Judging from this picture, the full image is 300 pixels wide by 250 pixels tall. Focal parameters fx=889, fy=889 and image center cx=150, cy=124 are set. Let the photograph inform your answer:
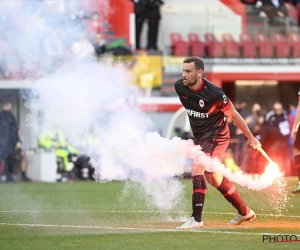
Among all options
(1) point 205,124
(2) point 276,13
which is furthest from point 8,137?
(1) point 205,124

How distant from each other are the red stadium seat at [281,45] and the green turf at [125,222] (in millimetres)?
11078

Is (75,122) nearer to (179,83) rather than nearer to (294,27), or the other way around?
(179,83)

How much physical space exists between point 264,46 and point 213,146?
59.0 ft

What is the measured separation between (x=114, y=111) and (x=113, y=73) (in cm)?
82

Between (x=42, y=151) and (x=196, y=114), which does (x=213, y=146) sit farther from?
(x=42, y=151)

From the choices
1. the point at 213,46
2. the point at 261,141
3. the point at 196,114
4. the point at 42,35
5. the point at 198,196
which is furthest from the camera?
the point at 213,46

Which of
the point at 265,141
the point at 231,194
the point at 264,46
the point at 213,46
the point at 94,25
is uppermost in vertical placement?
the point at 94,25

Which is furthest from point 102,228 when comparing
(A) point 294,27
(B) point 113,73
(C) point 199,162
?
(A) point 294,27

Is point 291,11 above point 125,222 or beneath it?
above

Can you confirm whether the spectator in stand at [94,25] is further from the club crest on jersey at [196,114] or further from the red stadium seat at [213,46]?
the red stadium seat at [213,46]

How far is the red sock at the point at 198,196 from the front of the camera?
36.6ft

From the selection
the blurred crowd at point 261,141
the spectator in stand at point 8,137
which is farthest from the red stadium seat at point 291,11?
the spectator in stand at point 8,137

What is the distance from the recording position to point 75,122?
13.4m

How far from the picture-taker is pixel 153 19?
27094mm
